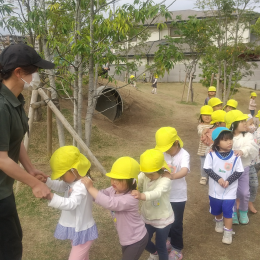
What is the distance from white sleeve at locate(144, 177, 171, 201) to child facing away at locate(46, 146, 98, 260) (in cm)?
47

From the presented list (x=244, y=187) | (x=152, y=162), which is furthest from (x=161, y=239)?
(x=244, y=187)

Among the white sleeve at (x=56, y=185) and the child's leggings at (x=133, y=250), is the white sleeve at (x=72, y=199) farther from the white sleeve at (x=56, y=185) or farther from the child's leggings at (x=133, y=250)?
the child's leggings at (x=133, y=250)

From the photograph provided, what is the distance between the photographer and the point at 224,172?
3193 mm

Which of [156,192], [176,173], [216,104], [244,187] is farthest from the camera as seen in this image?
[216,104]

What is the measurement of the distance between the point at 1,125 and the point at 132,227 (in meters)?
1.22

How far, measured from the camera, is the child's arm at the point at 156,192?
6.98 feet

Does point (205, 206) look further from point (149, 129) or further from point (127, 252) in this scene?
point (149, 129)

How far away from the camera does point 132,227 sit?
7.30 feet

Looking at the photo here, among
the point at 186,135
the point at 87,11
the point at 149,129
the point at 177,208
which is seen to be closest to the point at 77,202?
the point at 177,208

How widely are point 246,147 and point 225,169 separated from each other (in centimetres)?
51

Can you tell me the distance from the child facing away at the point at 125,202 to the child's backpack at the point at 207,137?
2439 mm

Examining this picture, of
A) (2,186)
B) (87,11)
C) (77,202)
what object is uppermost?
(87,11)

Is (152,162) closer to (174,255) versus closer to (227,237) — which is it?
(174,255)

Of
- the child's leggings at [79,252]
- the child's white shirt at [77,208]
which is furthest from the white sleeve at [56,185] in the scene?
the child's leggings at [79,252]
